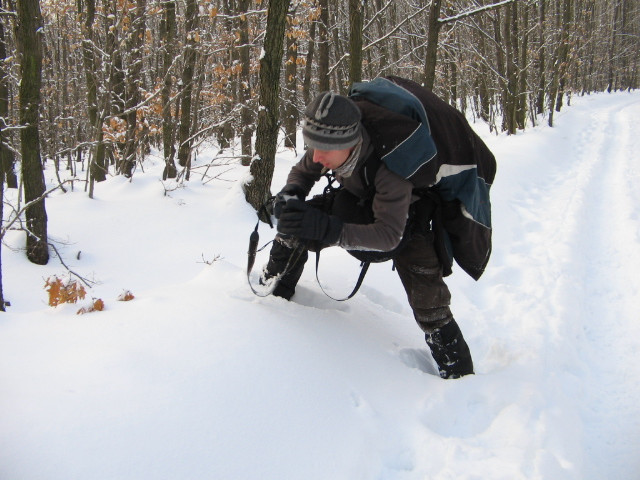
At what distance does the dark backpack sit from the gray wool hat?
14 centimetres

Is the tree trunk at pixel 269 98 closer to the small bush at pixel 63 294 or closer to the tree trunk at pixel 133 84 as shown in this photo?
the small bush at pixel 63 294

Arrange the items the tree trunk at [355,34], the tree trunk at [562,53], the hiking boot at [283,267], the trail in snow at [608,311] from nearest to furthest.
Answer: the trail in snow at [608,311], the hiking boot at [283,267], the tree trunk at [355,34], the tree trunk at [562,53]

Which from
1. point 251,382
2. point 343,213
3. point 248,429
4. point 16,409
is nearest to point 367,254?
point 343,213

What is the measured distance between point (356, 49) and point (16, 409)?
21.2 ft

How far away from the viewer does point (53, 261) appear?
5523mm

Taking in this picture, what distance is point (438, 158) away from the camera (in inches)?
86.5

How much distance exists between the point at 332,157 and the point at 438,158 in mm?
522

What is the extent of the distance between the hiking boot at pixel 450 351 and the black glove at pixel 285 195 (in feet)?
3.61

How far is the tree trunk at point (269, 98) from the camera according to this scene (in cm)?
497

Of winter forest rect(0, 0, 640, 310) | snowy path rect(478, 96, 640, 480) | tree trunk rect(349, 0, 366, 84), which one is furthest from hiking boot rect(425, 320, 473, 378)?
tree trunk rect(349, 0, 366, 84)

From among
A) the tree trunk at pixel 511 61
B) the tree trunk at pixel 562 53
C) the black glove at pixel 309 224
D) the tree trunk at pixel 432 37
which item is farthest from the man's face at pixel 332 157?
the tree trunk at pixel 562 53

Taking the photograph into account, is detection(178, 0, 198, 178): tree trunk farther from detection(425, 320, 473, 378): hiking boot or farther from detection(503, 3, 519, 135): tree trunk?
detection(503, 3, 519, 135): tree trunk

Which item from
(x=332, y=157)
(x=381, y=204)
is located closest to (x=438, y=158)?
(x=381, y=204)

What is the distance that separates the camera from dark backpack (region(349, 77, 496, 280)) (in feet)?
6.78
